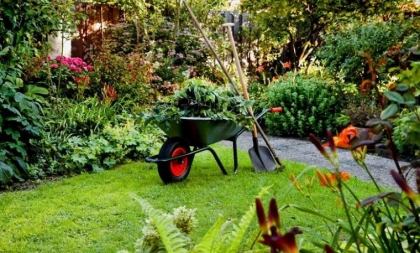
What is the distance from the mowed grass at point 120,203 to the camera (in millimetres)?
2762

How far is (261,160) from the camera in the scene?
14.0ft

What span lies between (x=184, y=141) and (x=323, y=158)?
169 centimetres

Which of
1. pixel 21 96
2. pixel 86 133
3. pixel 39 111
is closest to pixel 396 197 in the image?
pixel 21 96

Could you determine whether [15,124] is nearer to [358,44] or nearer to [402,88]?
[402,88]

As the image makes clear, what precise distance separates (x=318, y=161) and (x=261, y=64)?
4.36 m

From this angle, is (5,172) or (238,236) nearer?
(238,236)

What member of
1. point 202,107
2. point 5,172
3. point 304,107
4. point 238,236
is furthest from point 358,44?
point 238,236

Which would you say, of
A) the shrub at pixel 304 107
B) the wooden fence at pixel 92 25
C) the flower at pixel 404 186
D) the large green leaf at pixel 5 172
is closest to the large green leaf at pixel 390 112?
the flower at pixel 404 186

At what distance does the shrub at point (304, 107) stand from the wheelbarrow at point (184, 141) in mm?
2245

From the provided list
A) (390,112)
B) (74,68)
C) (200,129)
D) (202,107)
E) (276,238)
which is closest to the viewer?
(276,238)

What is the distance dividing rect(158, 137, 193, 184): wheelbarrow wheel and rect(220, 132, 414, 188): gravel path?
1249 millimetres

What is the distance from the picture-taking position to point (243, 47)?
8.88 meters

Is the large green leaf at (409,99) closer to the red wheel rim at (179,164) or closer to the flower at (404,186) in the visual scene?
the flower at (404,186)

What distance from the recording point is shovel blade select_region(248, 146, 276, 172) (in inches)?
168
